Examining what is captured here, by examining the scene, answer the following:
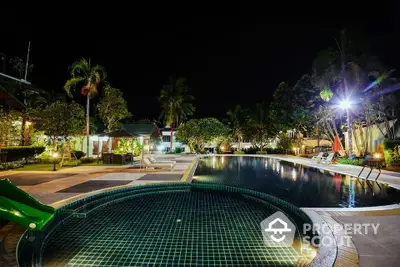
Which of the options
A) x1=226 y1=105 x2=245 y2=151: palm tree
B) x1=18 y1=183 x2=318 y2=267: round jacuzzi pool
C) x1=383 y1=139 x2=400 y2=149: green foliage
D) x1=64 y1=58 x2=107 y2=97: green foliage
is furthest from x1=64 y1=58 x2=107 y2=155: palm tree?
x1=226 y1=105 x2=245 y2=151: palm tree

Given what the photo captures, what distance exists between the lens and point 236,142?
48250 mm

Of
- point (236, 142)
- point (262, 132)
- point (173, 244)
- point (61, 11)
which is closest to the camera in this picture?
point (173, 244)

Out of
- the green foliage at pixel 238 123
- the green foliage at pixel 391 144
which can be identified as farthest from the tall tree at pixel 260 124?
the green foliage at pixel 391 144

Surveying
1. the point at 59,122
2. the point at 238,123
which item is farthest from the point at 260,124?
the point at 59,122

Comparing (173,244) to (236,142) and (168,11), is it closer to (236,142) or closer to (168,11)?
(168,11)

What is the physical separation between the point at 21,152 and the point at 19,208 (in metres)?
15.1

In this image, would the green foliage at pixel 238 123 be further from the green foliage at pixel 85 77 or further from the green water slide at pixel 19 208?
the green water slide at pixel 19 208

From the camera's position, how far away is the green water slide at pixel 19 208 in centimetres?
401

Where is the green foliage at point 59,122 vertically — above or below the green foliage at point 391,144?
above

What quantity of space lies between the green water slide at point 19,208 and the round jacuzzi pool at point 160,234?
14.7 inches

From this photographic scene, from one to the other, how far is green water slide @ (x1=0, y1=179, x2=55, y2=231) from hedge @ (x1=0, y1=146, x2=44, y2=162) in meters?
13.4

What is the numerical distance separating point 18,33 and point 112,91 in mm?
11867

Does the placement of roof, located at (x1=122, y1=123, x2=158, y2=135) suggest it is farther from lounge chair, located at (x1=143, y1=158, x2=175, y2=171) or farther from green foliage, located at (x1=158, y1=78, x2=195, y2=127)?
lounge chair, located at (x1=143, y1=158, x2=175, y2=171)

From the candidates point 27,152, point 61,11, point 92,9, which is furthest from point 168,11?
point 27,152
